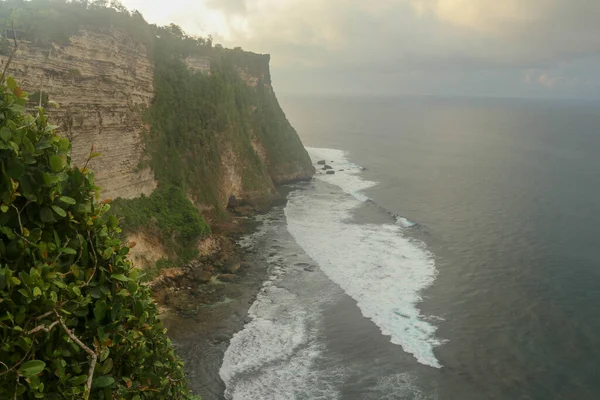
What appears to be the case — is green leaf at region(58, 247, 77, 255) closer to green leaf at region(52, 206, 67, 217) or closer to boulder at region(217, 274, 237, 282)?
green leaf at region(52, 206, 67, 217)

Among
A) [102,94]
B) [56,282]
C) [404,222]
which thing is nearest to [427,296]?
[404,222]

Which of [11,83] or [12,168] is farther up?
[11,83]

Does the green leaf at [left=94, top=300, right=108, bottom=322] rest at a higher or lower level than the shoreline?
higher

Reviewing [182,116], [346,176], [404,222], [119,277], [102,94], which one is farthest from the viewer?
[346,176]

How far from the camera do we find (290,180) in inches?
2265

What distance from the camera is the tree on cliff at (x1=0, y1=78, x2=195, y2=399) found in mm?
3910

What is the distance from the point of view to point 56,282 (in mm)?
4168

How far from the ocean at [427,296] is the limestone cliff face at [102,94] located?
11.7m

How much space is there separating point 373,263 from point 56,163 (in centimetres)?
2909

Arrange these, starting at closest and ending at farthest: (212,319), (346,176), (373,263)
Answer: (212,319), (373,263), (346,176)

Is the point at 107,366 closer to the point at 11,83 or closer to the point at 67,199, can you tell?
the point at 67,199

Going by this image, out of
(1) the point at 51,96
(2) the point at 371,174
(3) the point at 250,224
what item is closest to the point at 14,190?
(1) the point at 51,96

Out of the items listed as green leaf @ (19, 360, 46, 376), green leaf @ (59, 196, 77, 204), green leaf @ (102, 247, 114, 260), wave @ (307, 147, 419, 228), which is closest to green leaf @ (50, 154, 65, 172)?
green leaf @ (59, 196, 77, 204)

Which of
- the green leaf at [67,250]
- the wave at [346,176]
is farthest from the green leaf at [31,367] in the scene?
the wave at [346,176]
